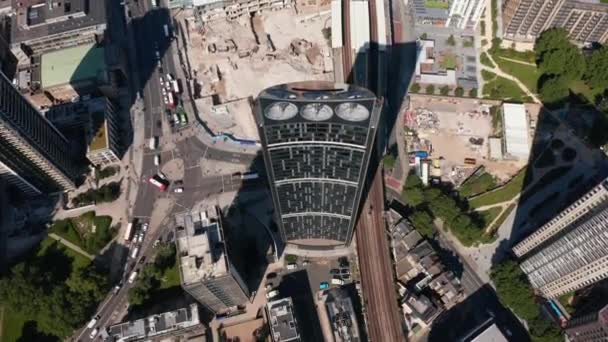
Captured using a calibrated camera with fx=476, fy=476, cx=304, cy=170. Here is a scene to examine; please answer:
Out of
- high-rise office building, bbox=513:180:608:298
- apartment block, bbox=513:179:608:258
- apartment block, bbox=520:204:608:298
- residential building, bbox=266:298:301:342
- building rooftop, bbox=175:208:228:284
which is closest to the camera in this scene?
apartment block, bbox=513:179:608:258

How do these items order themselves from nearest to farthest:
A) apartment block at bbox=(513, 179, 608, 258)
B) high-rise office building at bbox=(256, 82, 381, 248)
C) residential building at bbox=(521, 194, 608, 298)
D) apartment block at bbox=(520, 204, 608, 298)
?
high-rise office building at bbox=(256, 82, 381, 248) < apartment block at bbox=(513, 179, 608, 258) < apartment block at bbox=(520, 204, 608, 298) < residential building at bbox=(521, 194, 608, 298)

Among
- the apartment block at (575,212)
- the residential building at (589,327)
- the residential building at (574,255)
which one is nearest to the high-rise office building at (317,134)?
the apartment block at (575,212)

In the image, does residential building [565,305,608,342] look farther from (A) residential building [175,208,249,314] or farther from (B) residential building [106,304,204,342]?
(B) residential building [106,304,204,342]

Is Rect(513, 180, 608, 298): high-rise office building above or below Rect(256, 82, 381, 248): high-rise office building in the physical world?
below

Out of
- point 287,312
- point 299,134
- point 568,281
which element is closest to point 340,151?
point 299,134

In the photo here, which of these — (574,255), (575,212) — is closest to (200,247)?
(575,212)

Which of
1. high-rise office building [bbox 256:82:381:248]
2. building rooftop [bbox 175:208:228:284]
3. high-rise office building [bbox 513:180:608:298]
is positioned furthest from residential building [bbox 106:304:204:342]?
high-rise office building [bbox 513:180:608:298]

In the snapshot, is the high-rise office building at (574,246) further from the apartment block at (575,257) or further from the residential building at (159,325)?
the residential building at (159,325)
